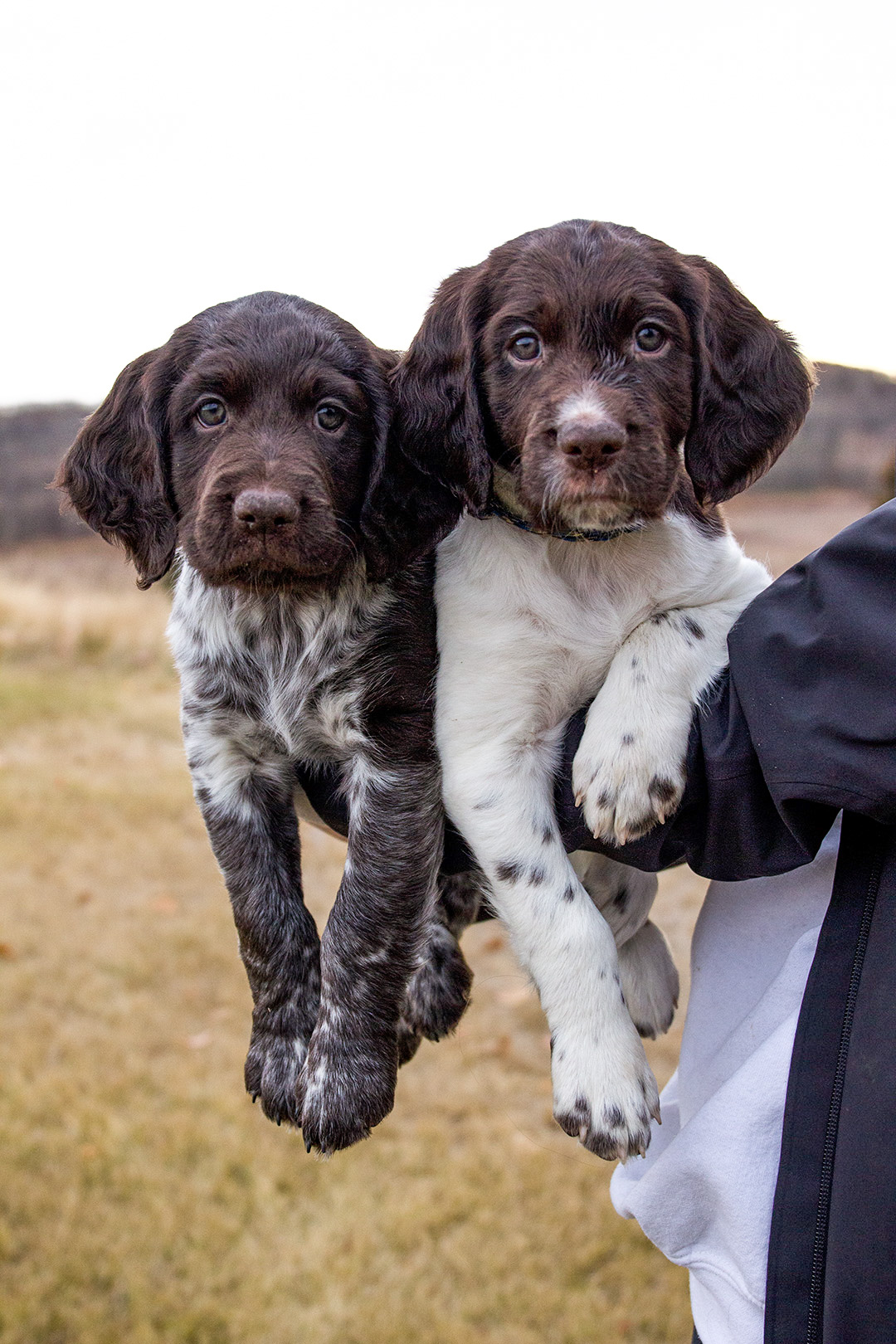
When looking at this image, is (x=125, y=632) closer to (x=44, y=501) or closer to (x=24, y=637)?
(x=24, y=637)

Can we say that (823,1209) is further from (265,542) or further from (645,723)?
(265,542)

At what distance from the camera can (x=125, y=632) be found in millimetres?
11469

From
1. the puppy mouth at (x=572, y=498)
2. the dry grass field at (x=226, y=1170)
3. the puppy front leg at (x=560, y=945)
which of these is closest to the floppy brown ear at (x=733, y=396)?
the puppy mouth at (x=572, y=498)

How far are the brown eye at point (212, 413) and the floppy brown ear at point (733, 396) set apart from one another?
2.99 ft

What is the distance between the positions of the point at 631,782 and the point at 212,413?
3.63 ft

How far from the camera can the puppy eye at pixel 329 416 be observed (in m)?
Answer: 2.27

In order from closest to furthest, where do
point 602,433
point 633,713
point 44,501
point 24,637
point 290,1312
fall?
point 602,433 < point 633,713 < point 290,1312 < point 24,637 < point 44,501

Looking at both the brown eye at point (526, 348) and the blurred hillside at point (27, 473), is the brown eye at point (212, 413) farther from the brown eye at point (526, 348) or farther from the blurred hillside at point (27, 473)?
the blurred hillside at point (27, 473)

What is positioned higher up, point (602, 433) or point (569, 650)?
point (602, 433)

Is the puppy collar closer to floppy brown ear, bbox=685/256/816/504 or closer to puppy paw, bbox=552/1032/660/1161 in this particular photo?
floppy brown ear, bbox=685/256/816/504

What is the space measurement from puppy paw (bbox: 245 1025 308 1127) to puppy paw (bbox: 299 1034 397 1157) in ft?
0.27

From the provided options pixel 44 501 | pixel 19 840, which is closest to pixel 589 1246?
pixel 19 840

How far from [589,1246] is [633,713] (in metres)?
3.18

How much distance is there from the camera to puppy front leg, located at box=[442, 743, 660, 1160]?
2064mm
